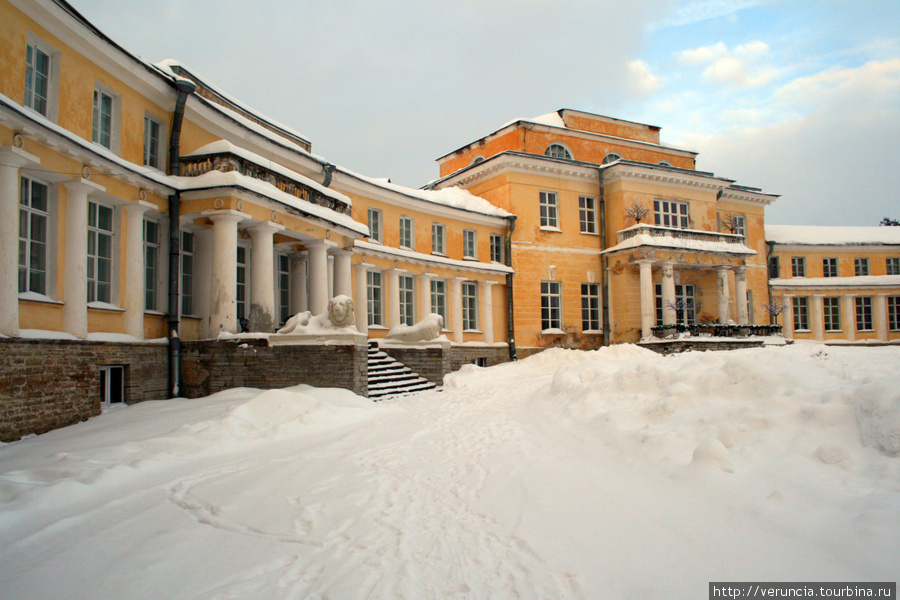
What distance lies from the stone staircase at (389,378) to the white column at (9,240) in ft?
22.3

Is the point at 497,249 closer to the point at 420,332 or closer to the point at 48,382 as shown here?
the point at 420,332

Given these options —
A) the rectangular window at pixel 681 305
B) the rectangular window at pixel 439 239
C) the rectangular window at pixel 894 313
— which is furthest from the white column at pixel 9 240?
the rectangular window at pixel 894 313

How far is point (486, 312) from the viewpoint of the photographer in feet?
77.6

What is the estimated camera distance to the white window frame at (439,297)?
2252 centimetres

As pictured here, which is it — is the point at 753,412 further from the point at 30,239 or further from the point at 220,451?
the point at 30,239

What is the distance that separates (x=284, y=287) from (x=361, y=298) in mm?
2809

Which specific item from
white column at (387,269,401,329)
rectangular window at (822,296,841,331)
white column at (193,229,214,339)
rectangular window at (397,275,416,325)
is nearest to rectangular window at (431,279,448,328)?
rectangular window at (397,275,416,325)

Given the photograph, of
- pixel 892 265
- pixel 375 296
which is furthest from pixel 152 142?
pixel 892 265

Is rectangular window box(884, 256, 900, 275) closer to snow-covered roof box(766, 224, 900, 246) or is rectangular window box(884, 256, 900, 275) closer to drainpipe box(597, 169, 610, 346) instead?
snow-covered roof box(766, 224, 900, 246)

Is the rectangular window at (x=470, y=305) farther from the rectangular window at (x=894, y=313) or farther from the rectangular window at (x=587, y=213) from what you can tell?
the rectangular window at (x=894, y=313)

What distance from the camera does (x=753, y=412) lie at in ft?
17.2

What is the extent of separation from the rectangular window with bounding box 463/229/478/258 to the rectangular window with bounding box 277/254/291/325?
8.83 metres

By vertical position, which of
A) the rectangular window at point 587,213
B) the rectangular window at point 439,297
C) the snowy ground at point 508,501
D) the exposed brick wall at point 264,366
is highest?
the rectangular window at point 587,213

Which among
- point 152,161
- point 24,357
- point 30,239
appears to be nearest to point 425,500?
point 24,357
